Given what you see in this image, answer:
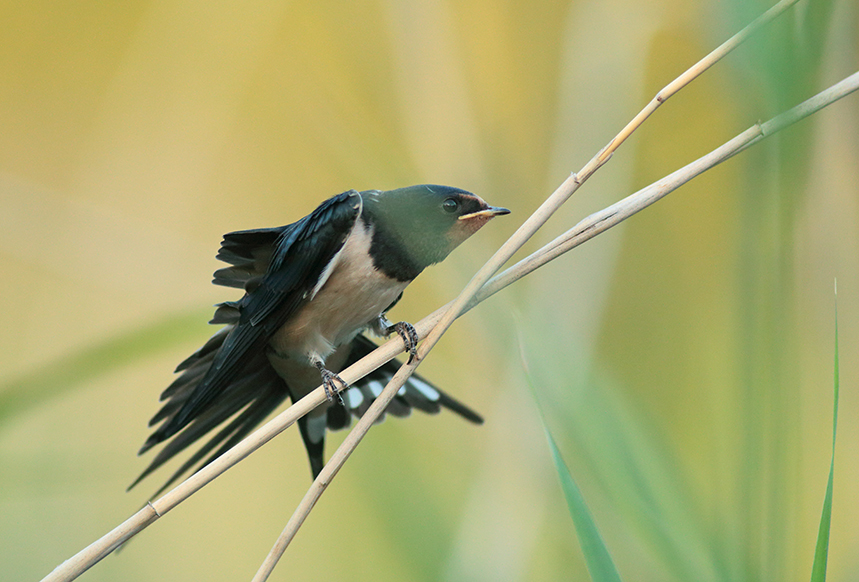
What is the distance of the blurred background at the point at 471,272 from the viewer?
0.44 meters

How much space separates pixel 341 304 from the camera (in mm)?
723

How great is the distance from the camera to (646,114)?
0.42 metres

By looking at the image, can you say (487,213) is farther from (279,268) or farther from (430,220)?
(279,268)

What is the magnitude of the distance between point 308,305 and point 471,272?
0.73 feet

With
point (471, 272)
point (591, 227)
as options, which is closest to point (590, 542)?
point (591, 227)

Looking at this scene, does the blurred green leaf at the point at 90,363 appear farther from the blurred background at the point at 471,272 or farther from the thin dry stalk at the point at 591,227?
the thin dry stalk at the point at 591,227

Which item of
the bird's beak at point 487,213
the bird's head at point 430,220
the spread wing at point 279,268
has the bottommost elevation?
the bird's beak at point 487,213

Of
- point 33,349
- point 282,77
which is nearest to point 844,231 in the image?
point 282,77

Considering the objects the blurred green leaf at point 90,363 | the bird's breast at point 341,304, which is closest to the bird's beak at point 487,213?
the bird's breast at point 341,304

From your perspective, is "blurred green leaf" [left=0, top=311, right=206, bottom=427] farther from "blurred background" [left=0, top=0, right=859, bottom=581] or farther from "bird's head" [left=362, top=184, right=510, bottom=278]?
"bird's head" [left=362, top=184, right=510, bottom=278]

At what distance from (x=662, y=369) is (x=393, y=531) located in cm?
38

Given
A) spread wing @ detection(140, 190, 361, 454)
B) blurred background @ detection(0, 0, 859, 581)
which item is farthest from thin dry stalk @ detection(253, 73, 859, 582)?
spread wing @ detection(140, 190, 361, 454)

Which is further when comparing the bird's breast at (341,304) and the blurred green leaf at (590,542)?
the bird's breast at (341,304)

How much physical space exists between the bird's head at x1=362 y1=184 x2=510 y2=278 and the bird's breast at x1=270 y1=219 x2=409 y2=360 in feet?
0.13
